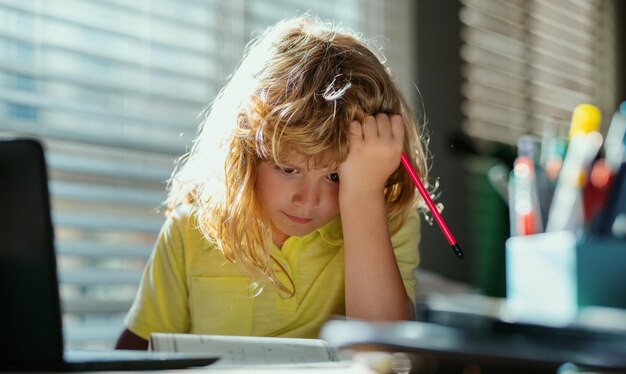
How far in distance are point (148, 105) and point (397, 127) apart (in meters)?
0.50

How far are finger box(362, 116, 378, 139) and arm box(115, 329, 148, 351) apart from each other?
234mm

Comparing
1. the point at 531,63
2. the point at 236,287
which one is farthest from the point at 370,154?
the point at 531,63

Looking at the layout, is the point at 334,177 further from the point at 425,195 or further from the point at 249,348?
the point at 249,348

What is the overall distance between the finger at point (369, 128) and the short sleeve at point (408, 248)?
0.09 metres

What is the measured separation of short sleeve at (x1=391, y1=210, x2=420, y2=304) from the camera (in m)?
0.60

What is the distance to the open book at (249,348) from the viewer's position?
393 millimetres

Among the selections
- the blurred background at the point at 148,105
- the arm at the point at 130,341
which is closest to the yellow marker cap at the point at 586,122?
the blurred background at the point at 148,105

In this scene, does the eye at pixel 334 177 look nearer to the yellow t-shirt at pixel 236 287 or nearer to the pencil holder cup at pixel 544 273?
the yellow t-shirt at pixel 236 287

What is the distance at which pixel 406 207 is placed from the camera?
61 centimetres

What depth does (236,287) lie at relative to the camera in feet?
1.89

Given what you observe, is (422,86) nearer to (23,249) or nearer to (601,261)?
(601,261)

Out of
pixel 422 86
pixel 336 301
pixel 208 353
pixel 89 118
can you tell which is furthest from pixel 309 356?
pixel 422 86

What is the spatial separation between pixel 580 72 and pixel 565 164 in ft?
2.82

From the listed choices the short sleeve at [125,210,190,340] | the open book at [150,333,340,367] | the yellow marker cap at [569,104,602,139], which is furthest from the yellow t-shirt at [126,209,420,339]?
the yellow marker cap at [569,104,602,139]
